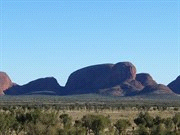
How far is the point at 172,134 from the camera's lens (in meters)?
49.8

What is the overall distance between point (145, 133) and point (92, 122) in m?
11.6

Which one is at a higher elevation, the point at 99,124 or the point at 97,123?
the point at 97,123

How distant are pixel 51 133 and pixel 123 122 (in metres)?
19.2

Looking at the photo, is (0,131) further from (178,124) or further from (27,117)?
(178,124)

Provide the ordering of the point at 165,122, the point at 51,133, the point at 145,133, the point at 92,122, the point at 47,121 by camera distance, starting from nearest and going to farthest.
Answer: the point at 51,133 → the point at 145,133 → the point at 47,121 → the point at 92,122 → the point at 165,122

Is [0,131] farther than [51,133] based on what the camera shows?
Yes

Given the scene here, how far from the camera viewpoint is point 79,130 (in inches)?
2013

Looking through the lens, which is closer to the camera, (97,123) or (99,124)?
(99,124)

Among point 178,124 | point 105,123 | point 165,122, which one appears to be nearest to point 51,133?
point 105,123

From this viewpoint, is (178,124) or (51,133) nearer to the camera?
(51,133)

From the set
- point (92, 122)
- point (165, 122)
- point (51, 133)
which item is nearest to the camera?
point (51, 133)

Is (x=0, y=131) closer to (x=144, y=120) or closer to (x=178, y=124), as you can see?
(x=144, y=120)

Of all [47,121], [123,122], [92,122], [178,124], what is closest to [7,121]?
[47,121]

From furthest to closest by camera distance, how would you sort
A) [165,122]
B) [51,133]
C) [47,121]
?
[165,122]
[47,121]
[51,133]
